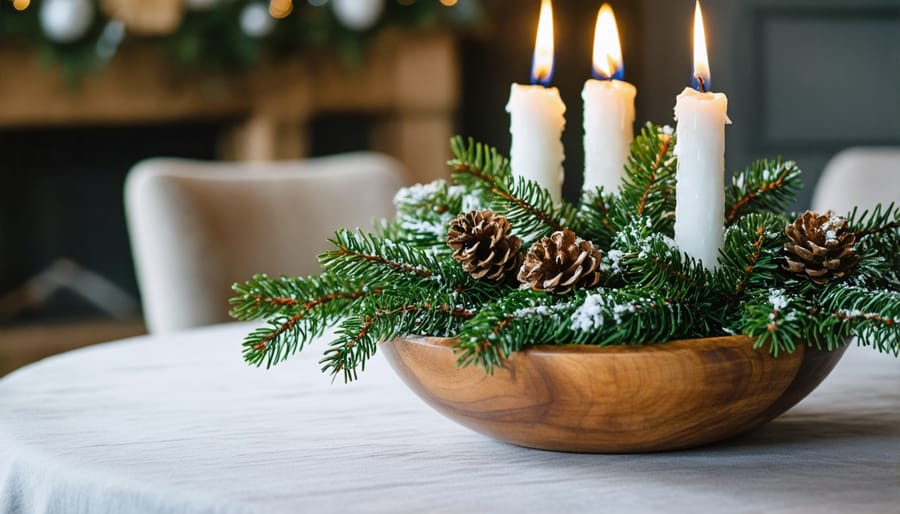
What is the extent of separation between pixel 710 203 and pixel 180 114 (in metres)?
2.53

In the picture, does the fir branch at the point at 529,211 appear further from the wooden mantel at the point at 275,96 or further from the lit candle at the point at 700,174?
the wooden mantel at the point at 275,96

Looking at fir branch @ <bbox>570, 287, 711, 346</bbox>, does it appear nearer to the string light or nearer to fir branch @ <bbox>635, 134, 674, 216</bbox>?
fir branch @ <bbox>635, 134, 674, 216</bbox>

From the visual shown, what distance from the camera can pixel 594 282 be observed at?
0.56m

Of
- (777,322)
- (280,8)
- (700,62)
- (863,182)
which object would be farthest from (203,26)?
(777,322)

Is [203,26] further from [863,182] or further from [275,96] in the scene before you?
[863,182]

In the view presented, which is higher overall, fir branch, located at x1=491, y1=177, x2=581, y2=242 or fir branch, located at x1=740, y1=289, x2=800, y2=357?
fir branch, located at x1=491, y1=177, x2=581, y2=242

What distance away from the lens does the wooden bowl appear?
51cm

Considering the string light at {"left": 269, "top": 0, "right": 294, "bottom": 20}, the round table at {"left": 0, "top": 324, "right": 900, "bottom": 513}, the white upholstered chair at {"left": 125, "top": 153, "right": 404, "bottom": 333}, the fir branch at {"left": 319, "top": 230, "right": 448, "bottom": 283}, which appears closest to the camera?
the round table at {"left": 0, "top": 324, "right": 900, "bottom": 513}

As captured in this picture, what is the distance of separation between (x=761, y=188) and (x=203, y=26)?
90.7 inches

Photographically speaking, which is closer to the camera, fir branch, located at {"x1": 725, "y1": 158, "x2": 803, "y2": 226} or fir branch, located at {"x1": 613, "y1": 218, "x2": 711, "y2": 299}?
fir branch, located at {"x1": 613, "y1": 218, "x2": 711, "y2": 299}

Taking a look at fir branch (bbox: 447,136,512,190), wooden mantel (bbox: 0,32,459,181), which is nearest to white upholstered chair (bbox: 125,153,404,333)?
fir branch (bbox: 447,136,512,190)

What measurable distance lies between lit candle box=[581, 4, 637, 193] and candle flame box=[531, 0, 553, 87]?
1.0 inches

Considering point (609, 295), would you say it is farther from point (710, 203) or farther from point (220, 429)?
point (220, 429)

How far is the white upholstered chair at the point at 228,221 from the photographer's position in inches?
57.4
